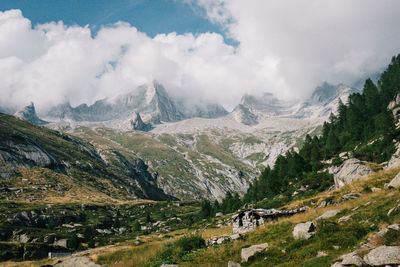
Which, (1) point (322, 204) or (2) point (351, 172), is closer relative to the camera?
(1) point (322, 204)

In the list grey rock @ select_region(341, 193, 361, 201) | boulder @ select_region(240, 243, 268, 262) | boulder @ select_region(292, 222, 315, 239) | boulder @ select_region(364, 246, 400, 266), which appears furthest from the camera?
grey rock @ select_region(341, 193, 361, 201)

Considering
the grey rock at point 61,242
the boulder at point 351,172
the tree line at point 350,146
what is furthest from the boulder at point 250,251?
the grey rock at point 61,242

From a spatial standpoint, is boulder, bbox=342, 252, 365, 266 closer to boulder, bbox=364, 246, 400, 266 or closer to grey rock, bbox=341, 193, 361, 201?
boulder, bbox=364, 246, 400, 266

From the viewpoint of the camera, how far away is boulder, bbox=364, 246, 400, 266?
31.1 feet

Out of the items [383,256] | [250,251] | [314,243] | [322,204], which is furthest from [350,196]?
[383,256]

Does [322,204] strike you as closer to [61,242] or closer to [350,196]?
[350,196]

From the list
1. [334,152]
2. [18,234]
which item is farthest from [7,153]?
[334,152]

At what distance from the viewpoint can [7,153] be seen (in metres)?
162

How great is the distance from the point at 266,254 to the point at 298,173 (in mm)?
72983

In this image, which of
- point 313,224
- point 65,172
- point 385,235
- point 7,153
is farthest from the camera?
point 65,172

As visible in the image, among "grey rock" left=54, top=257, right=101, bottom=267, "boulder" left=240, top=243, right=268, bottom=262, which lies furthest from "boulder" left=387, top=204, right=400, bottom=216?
"grey rock" left=54, top=257, right=101, bottom=267

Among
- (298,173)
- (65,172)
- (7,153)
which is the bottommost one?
(298,173)

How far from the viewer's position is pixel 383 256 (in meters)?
9.78

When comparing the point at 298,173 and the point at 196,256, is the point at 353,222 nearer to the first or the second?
the point at 196,256
